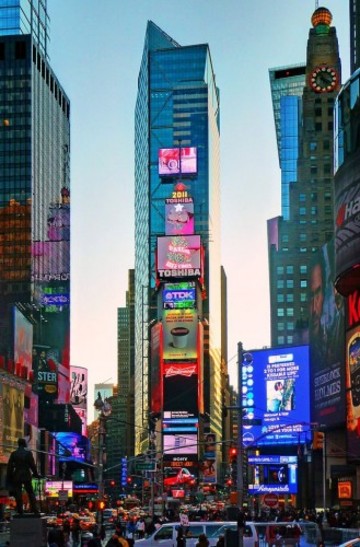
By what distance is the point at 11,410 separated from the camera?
115m

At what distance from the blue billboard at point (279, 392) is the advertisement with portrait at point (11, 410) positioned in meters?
24.8

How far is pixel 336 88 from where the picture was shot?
644 ft

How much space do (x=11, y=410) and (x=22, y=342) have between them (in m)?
21.9

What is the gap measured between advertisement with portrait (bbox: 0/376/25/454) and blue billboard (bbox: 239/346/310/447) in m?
24.8

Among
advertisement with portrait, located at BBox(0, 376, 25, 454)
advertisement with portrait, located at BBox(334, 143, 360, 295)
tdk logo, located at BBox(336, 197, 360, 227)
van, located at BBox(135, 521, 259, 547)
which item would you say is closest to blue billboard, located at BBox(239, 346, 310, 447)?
advertisement with portrait, located at BBox(0, 376, 25, 454)

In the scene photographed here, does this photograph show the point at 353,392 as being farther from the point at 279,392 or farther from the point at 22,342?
the point at 22,342

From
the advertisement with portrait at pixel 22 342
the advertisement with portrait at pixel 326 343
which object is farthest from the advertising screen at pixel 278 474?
the advertisement with portrait at pixel 22 342

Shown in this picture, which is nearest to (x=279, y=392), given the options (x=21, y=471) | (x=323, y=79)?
(x=323, y=79)

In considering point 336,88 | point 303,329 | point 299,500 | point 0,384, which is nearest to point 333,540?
point 0,384

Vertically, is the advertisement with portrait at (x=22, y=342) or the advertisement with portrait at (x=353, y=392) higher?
the advertisement with portrait at (x=22, y=342)

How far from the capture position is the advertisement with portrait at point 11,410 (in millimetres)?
111062

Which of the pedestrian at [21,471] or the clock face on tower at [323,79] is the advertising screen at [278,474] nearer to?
the clock face on tower at [323,79]

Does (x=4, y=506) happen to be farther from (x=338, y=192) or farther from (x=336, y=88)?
(x=336, y=88)

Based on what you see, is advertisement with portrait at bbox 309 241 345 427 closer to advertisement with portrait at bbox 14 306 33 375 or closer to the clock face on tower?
advertisement with portrait at bbox 14 306 33 375
